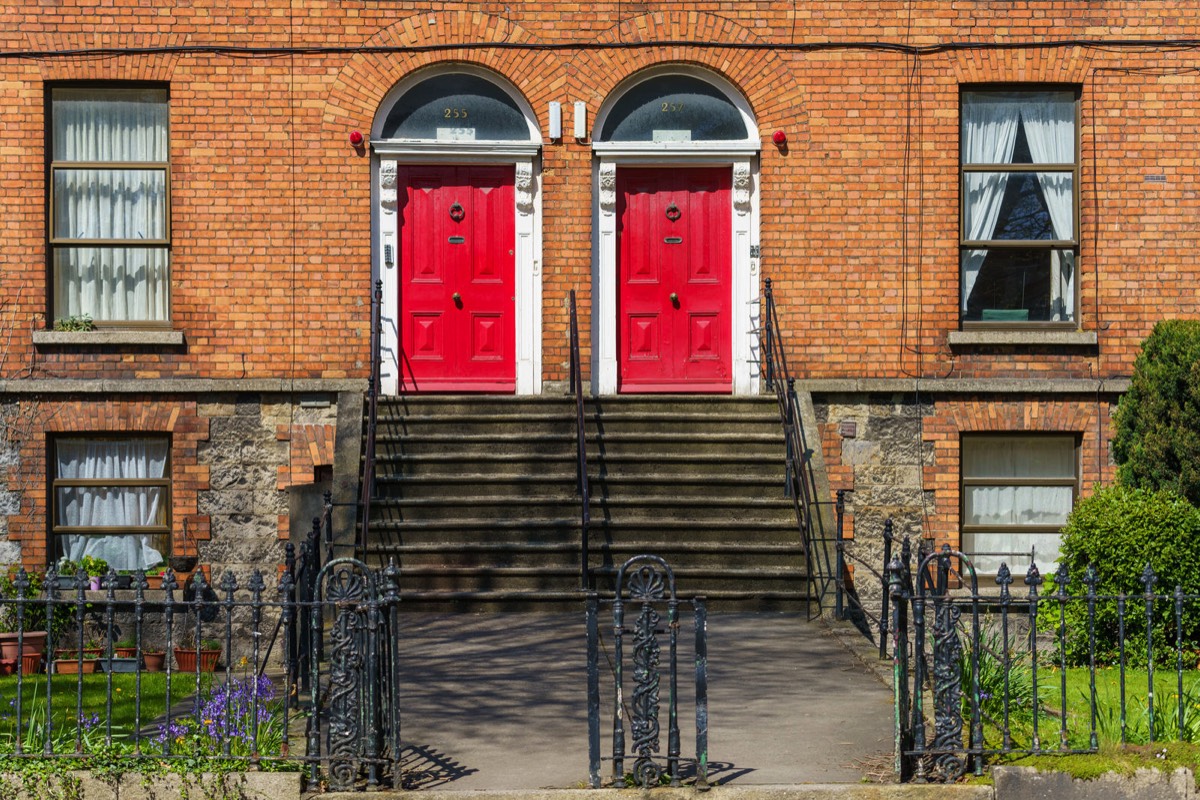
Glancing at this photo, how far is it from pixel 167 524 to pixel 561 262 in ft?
14.5

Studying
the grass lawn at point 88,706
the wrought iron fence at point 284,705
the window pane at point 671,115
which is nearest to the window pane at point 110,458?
the grass lawn at point 88,706

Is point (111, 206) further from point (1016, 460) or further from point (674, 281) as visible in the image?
point (1016, 460)

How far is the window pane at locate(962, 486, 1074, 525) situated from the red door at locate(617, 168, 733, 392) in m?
2.55

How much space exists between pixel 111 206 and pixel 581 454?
535 centimetres

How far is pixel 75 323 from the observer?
14.4 meters

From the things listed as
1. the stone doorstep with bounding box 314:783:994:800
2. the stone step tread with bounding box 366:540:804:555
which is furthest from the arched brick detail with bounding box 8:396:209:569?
the stone doorstep with bounding box 314:783:994:800

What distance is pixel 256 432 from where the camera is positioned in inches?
564

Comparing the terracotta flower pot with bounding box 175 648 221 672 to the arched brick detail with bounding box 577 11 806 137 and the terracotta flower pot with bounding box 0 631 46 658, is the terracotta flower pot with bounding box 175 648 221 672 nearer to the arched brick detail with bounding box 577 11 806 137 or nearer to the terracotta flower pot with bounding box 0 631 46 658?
the terracotta flower pot with bounding box 0 631 46 658

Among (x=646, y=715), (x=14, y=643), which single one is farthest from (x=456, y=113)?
(x=646, y=715)

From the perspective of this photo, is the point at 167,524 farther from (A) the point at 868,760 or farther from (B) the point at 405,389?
(A) the point at 868,760

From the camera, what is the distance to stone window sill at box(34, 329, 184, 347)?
46.6 feet

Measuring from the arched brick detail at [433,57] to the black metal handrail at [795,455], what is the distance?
3012 mm

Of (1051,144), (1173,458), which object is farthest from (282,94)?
(1173,458)

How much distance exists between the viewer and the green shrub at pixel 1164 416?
Result: 13.0 m
